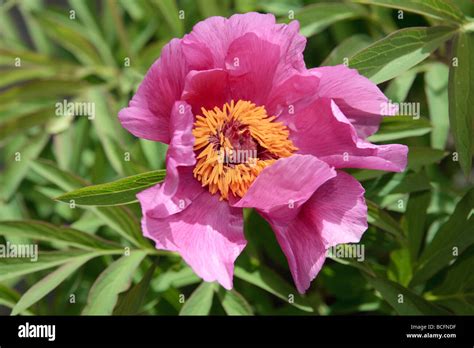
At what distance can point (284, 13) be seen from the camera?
919 millimetres

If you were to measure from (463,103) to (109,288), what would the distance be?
0.41m

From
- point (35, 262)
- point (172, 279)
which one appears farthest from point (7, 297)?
point (172, 279)

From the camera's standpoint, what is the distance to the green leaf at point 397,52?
2.11 feet

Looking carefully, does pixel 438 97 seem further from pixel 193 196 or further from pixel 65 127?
pixel 65 127

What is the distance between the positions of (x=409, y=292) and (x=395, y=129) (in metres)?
0.18

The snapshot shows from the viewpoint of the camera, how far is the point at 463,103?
651 millimetres

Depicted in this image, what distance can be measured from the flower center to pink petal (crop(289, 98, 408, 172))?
2 centimetres

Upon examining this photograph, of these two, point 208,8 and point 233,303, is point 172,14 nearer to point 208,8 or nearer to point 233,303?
point 208,8

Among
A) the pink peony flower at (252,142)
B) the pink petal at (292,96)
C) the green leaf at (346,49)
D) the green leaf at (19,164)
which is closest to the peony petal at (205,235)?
the pink peony flower at (252,142)

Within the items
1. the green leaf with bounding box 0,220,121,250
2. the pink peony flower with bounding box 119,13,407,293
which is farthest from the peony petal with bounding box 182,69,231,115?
the green leaf with bounding box 0,220,121,250

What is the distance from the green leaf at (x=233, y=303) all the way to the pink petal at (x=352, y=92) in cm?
24

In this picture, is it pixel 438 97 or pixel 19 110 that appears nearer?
pixel 438 97

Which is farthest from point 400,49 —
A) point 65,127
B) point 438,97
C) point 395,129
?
point 65,127

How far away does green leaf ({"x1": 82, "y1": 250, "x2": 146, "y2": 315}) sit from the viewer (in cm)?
71
